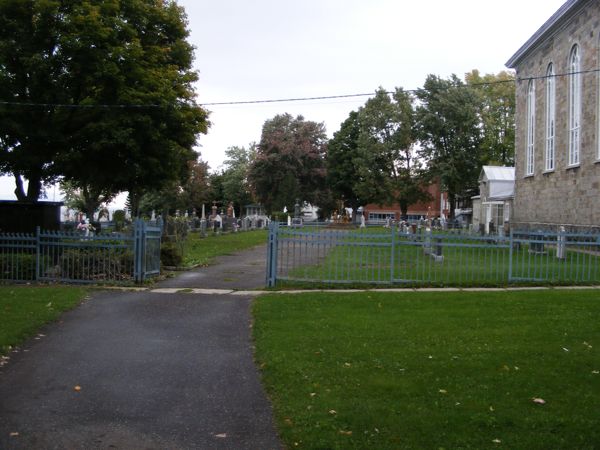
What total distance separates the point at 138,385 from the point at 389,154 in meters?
55.4

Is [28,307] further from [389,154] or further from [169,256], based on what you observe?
[389,154]

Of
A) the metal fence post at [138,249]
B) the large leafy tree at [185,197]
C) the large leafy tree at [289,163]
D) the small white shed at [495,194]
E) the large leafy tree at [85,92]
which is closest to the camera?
the metal fence post at [138,249]

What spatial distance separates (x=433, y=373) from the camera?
635 centimetres

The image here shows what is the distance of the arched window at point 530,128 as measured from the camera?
104 feet

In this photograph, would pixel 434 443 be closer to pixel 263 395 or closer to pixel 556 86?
pixel 263 395

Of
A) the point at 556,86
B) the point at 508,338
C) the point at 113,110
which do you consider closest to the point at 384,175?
the point at 556,86

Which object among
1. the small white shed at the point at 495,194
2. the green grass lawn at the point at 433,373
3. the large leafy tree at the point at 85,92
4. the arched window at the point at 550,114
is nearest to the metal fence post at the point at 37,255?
the green grass lawn at the point at 433,373

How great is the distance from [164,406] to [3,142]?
69.2 ft

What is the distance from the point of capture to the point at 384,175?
2351 inches

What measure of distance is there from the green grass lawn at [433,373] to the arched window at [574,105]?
17129mm

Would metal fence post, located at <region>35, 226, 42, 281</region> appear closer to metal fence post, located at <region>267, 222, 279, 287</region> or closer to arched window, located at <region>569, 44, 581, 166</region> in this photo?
metal fence post, located at <region>267, 222, 279, 287</region>

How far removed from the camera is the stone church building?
77.3ft

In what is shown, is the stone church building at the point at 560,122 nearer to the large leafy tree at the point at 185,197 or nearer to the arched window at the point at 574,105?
the arched window at the point at 574,105

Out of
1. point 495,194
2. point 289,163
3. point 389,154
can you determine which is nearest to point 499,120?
point 389,154
